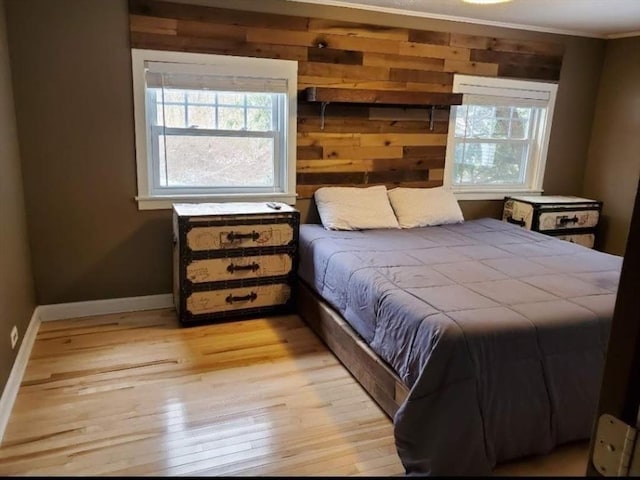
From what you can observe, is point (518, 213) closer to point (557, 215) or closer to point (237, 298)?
point (557, 215)

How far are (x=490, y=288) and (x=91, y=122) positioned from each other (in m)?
2.71

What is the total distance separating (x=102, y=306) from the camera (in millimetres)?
3469

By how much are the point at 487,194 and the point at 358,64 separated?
5.71 ft

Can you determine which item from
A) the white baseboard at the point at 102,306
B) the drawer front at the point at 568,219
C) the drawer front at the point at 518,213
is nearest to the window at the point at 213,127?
the white baseboard at the point at 102,306

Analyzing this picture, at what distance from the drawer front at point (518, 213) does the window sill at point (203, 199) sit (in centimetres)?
206

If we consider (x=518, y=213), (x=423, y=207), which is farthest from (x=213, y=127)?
(x=518, y=213)

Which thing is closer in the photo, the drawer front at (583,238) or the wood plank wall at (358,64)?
the wood plank wall at (358,64)

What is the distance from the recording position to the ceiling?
135 inches

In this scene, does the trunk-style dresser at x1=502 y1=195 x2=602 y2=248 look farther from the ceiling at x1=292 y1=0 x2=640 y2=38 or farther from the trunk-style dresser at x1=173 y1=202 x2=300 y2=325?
the trunk-style dresser at x1=173 y1=202 x2=300 y2=325

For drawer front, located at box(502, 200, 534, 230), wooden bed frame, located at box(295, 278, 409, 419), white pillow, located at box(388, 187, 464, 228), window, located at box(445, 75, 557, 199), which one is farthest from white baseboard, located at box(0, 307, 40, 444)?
drawer front, located at box(502, 200, 534, 230)

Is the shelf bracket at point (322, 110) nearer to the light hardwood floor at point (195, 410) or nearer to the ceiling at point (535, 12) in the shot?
the ceiling at point (535, 12)

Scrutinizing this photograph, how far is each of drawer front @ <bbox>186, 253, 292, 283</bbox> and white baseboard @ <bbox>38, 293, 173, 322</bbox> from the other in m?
0.57

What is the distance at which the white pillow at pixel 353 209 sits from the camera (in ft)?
12.0

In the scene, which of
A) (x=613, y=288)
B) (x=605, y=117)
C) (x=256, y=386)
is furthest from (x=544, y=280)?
(x=605, y=117)
